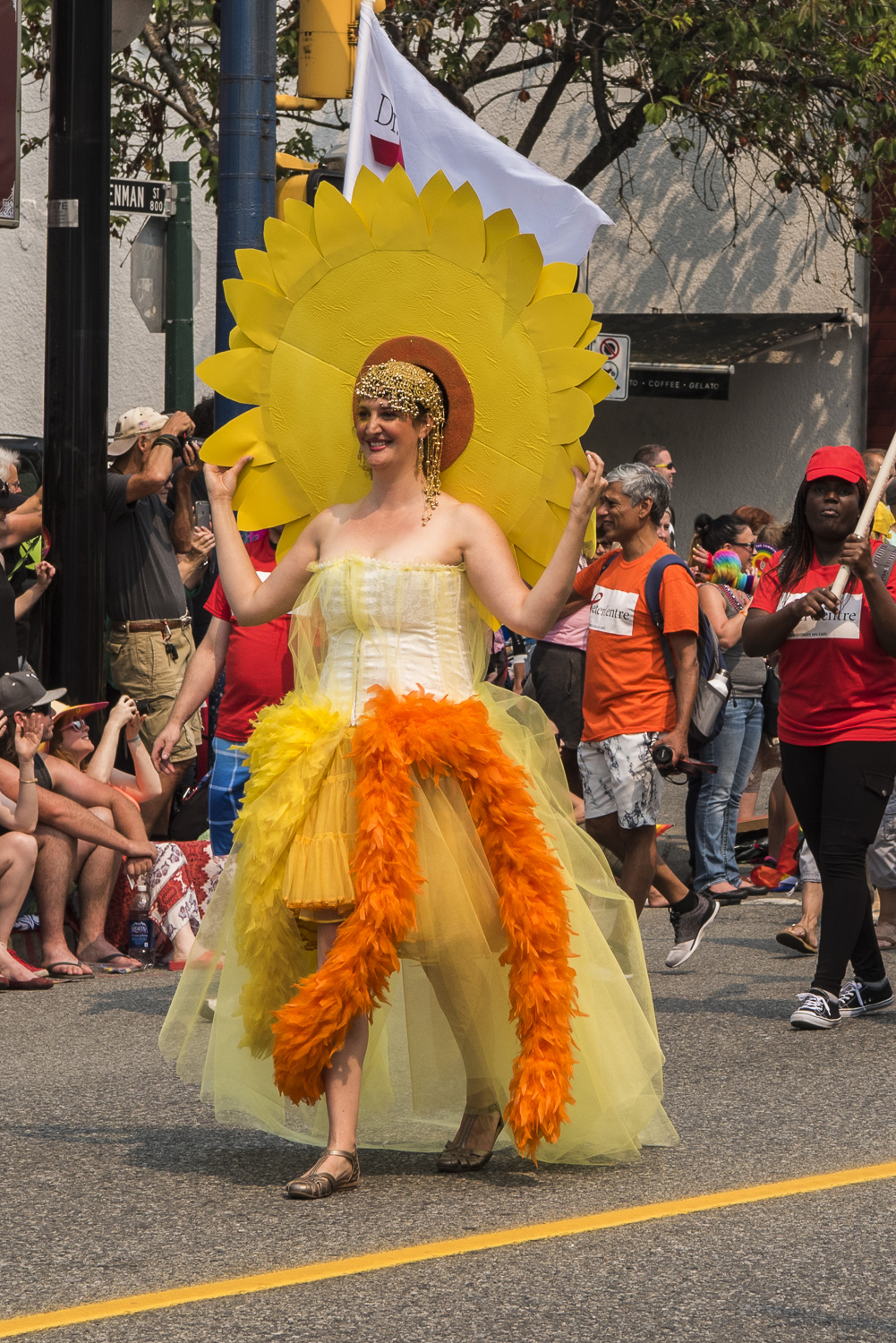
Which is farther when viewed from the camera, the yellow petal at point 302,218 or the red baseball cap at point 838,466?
the red baseball cap at point 838,466

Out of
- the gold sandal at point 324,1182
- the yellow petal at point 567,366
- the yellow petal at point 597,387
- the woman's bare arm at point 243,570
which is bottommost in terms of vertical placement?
the gold sandal at point 324,1182

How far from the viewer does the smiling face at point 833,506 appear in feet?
21.7

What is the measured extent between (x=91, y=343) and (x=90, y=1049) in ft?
12.6

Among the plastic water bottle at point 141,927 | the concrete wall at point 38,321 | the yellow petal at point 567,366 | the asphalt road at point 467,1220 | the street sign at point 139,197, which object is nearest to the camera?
the asphalt road at point 467,1220

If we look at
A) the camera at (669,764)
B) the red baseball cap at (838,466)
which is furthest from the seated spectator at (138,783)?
the red baseball cap at (838,466)

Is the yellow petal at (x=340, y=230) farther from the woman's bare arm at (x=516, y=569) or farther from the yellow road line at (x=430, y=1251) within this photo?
the yellow road line at (x=430, y=1251)

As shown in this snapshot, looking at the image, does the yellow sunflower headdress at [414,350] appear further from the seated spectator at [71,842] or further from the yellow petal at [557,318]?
the seated spectator at [71,842]

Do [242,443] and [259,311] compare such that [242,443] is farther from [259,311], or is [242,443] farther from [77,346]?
[77,346]

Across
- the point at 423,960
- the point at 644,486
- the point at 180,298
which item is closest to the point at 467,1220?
the point at 423,960

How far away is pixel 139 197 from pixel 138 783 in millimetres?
3207

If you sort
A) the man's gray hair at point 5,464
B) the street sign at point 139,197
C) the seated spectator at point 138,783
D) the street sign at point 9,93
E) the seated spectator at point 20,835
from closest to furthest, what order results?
the seated spectator at point 20,835, the seated spectator at point 138,783, the street sign at point 9,93, the man's gray hair at point 5,464, the street sign at point 139,197

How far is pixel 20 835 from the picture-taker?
25.5ft

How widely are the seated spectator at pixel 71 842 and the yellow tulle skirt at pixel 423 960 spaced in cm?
308

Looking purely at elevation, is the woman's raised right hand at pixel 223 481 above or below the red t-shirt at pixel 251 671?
above
